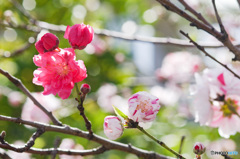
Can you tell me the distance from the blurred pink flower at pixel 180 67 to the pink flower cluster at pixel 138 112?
1311 millimetres

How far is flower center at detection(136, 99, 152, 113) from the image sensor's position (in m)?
0.60

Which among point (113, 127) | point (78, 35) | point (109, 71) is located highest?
point (109, 71)

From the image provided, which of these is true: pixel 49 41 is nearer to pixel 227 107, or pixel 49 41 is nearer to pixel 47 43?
pixel 47 43

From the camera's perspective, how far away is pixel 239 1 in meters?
0.62

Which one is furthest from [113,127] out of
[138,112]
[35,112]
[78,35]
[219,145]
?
[219,145]

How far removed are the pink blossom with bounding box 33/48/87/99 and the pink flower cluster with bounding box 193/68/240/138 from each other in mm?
349

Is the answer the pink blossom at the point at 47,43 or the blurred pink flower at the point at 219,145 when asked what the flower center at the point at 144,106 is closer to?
the pink blossom at the point at 47,43

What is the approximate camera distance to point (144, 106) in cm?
60

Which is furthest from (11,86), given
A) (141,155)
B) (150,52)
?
(150,52)

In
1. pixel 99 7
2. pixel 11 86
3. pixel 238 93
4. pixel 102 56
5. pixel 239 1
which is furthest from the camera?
pixel 99 7

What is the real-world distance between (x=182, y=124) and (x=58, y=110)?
61 centimetres

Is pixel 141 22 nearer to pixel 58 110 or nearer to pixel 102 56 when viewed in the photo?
pixel 102 56

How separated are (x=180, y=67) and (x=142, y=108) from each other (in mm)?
1560

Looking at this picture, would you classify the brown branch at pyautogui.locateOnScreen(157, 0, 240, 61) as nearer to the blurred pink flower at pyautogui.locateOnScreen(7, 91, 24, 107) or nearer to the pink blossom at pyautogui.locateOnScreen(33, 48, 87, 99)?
the pink blossom at pyautogui.locateOnScreen(33, 48, 87, 99)
